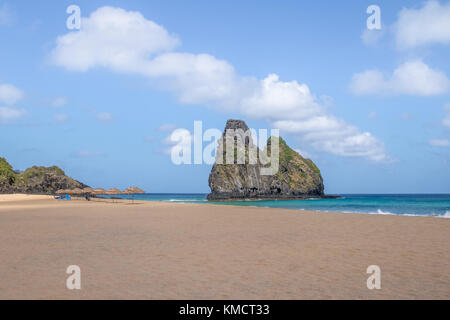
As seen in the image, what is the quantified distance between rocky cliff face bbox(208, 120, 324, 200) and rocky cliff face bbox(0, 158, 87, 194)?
6797 cm

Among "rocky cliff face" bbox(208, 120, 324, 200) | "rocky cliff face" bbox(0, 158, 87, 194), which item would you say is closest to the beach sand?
"rocky cliff face" bbox(208, 120, 324, 200)

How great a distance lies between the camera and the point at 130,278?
8391 millimetres

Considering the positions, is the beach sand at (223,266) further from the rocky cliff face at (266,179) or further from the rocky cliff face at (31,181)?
the rocky cliff face at (31,181)

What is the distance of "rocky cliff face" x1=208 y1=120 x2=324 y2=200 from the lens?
14612 cm

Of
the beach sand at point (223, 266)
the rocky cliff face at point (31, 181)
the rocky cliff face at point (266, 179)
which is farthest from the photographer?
the rocky cliff face at point (266, 179)

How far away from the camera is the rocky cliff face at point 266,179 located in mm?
146125

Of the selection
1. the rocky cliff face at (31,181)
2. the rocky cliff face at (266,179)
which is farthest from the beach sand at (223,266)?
the rocky cliff face at (31,181)

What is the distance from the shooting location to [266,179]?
15725 cm

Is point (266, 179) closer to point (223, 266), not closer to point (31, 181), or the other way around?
point (31, 181)

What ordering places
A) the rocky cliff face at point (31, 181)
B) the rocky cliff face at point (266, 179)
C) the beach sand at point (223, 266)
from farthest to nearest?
the rocky cliff face at point (266, 179), the rocky cliff face at point (31, 181), the beach sand at point (223, 266)

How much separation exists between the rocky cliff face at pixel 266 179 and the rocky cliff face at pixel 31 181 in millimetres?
67969

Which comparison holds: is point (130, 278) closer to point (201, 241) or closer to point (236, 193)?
point (201, 241)

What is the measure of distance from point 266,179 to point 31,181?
127 meters
